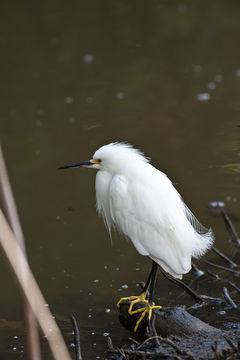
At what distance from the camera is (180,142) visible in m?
5.75

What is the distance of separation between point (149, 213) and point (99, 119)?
3.39m

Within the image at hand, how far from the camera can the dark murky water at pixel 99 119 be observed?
154 inches

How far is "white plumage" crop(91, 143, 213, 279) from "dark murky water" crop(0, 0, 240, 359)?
0.57 metres

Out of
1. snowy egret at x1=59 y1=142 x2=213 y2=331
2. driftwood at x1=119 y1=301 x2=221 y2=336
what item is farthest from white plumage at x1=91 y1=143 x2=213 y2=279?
driftwood at x1=119 y1=301 x2=221 y2=336

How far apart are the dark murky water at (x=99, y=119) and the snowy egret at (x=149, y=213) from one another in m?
0.55

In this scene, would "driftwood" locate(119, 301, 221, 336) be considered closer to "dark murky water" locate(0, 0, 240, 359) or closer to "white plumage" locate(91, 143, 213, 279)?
"white plumage" locate(91, 143, 213, 279)

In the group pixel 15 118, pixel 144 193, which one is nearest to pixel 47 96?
pixel 15 118

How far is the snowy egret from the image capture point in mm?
3055

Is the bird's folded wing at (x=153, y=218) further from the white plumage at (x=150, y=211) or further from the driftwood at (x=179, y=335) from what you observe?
the driftwood at (x=179, y=335)

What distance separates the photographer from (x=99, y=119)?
20.9ft

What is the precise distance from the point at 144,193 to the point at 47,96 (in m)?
4.13

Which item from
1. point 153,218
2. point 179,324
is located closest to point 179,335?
point 179,324

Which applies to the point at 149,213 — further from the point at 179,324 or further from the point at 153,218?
the point at 179,324

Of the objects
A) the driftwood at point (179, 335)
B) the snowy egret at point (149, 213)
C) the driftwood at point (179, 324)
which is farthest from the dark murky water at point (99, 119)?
the snowy egret at point (149, 213)
